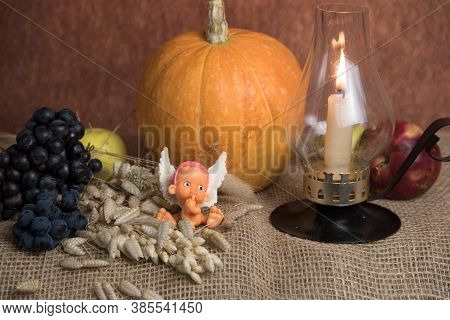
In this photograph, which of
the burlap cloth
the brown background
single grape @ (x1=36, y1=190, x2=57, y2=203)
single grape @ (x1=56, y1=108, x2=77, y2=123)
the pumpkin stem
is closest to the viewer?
the burlap cloth

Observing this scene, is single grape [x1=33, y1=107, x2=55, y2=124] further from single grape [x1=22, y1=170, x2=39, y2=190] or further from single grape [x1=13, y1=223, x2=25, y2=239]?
single grape [x1=13, y1=223, x2=25, y2=239]

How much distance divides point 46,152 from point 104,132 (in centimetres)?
26

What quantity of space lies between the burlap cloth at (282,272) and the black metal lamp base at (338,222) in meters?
0.02

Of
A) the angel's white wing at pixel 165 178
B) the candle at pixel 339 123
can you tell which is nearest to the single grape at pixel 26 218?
the angel's white wing at pixel 165 178

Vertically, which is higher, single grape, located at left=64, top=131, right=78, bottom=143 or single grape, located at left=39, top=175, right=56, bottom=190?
single grape, located at left=64, top=131, right=78, bottom=143

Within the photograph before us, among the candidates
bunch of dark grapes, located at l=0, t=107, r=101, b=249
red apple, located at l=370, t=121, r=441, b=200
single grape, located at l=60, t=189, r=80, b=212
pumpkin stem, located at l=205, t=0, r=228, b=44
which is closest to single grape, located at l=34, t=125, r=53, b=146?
bunch of dark grapes, located at l=0, t=107, r=101, b=249

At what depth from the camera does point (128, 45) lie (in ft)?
5.80

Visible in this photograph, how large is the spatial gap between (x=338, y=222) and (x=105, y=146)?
0.49m

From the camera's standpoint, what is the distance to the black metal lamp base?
118cm

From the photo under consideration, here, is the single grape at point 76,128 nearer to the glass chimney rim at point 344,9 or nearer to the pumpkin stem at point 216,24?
the pumpkin stem at point 216,24

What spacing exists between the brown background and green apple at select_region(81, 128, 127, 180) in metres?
0.20

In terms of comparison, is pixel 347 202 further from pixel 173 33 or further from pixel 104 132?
pixel 173 33

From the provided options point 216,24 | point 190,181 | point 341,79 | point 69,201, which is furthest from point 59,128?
point 341,79

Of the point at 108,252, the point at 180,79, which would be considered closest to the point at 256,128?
the point at 180,79
